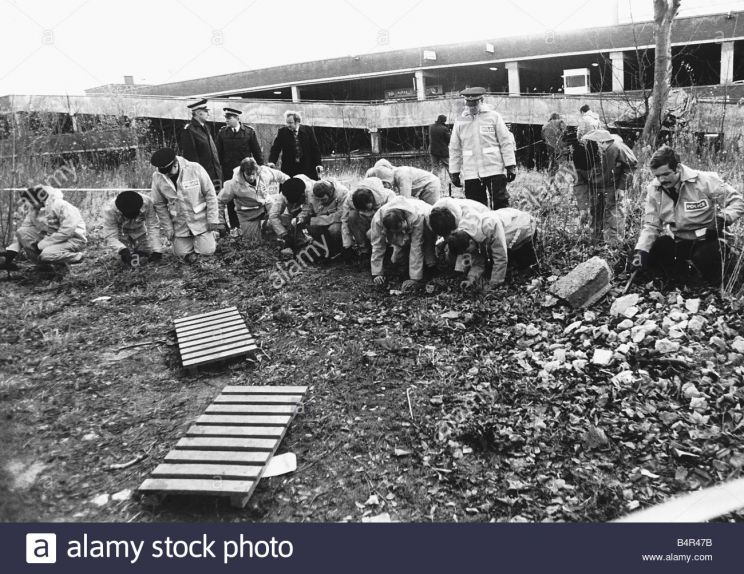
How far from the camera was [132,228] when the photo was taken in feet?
23.8

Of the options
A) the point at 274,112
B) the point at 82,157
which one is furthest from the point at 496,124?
the point at 274,112

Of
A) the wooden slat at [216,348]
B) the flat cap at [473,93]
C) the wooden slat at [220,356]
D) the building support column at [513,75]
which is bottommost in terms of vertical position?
the wooden slat at [220,356]

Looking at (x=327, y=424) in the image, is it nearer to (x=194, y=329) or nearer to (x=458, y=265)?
(x=194, y=329)

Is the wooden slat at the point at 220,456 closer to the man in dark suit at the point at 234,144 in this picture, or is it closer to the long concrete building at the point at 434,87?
the man in dark suit at the point at 234,144

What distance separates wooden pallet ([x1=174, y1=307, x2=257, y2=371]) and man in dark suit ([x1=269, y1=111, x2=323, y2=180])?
3186 millimetres

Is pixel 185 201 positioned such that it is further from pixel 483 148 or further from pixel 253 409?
pixel 253 409

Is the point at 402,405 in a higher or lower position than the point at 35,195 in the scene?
lower

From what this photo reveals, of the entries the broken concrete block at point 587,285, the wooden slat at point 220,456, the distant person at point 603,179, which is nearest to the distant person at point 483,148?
the distant person at point 603,179

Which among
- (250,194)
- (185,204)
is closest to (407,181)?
(250,194)

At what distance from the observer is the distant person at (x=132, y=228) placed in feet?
22.7

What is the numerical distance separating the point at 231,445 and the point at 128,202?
178 inches

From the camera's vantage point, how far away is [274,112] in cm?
1812

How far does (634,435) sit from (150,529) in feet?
9.02

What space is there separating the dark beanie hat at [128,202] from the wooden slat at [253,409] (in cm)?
393
